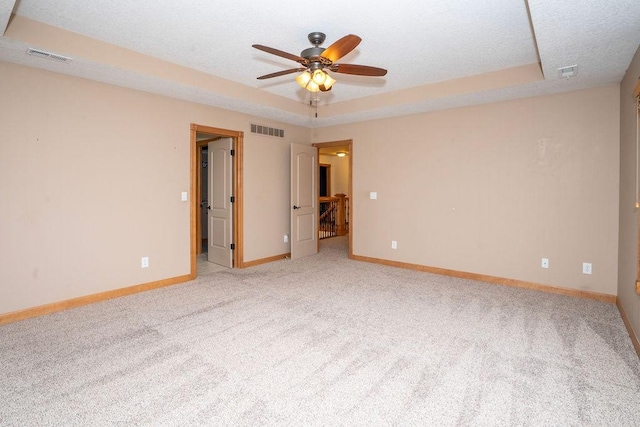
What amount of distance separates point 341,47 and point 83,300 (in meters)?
3.63

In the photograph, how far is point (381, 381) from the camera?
2.16 meters

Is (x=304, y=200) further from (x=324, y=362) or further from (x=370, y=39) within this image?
(x=324, y=362)

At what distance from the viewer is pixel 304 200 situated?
614 centimetres

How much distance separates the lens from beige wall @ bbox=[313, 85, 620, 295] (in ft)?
12.3

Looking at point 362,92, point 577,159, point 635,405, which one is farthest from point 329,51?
point 577,159

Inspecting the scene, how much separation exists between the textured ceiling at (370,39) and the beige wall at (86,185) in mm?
268

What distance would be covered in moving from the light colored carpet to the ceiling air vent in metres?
2.76

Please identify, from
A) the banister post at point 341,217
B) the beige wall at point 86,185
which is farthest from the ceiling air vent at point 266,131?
the banister post at point 341,217

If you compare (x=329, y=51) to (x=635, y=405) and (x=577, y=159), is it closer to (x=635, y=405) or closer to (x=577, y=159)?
(x=635, y=405)

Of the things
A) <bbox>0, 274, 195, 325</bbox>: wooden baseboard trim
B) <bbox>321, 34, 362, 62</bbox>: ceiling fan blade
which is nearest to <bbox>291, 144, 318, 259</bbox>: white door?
<bbox>0, 274, 195, 325</bbox>: wooden baseboard trim

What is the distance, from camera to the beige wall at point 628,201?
9.26 feet

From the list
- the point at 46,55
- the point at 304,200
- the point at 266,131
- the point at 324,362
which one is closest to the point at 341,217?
the point at 304,200

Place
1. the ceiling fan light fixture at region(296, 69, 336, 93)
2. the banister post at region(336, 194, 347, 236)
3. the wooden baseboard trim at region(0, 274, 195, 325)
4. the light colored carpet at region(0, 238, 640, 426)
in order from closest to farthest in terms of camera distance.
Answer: the light colored carpet at region(0, 238, 640, 426)
the ceiling fan light fixture at region(296, 69, 336, 93)
the wooden baseboard trim at region(0, 274, 195, 325)
the banister post at region(336, 194, 347, 236)

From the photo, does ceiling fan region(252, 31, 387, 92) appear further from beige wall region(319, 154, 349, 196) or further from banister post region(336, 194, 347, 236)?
beige wall region(319, 154, 349, 196)
